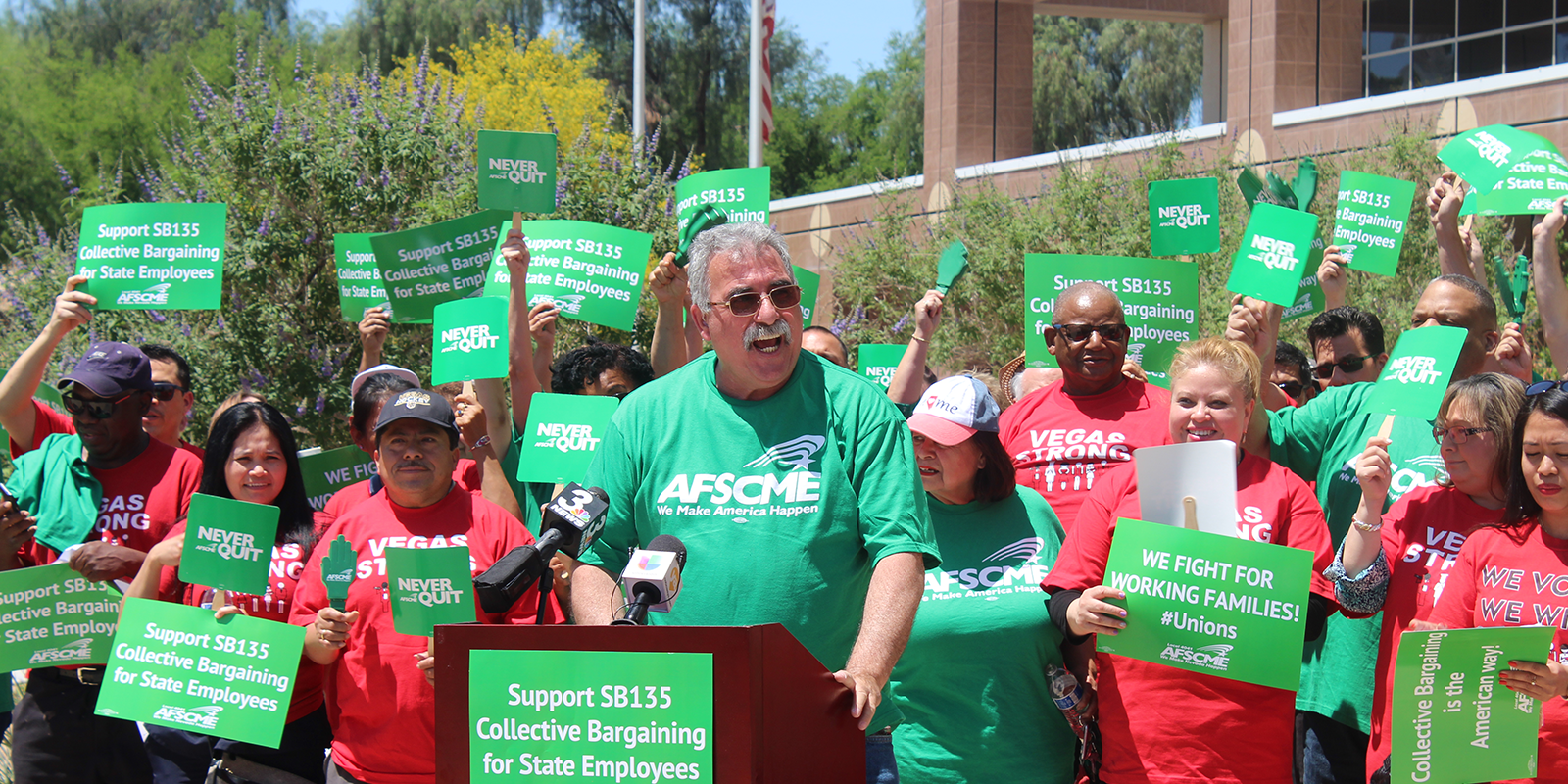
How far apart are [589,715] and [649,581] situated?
0.27 metres

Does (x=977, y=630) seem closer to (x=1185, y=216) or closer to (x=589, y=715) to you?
(x=589, y=715)

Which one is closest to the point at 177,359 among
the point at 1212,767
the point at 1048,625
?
the point at 1048,625

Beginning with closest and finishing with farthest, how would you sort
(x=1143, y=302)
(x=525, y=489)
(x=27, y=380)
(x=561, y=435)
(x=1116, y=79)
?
(x=561, y=435), (x=27, y=380), (x=525, y=489), (x=1143, y=302), (x=1116, y=79)

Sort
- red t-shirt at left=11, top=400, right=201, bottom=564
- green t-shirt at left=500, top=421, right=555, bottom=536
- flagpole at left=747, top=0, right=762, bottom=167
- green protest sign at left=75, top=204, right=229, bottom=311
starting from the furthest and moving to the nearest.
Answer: flagpole at left=747, top=0, right=762, bottom=167 < green protest sign at left=75, top=204, right=229, bottom=311 < green t-shirt at left=500, top=421, right=555, bottom=536 < red t-shirt at left=11, top=400, right=201, bottom=564

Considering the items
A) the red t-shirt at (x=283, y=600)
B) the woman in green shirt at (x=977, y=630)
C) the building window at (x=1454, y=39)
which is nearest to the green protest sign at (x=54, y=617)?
the red t-shirt at (x=283, y=600)

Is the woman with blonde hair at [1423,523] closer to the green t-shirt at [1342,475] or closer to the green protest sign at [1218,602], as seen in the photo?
the green t-shirt at [1342,475]

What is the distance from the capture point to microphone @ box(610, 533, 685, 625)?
2.63 meters

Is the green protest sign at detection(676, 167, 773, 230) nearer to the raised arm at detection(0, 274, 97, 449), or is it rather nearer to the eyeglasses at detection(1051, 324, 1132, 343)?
the eyeglasses at detection(1051, 324, 1132, 343)

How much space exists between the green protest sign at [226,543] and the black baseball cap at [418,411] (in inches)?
19.6

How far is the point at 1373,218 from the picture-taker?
6.55 metres

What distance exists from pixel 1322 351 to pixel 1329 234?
692 cm

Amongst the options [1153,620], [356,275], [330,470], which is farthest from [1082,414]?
[356,275]

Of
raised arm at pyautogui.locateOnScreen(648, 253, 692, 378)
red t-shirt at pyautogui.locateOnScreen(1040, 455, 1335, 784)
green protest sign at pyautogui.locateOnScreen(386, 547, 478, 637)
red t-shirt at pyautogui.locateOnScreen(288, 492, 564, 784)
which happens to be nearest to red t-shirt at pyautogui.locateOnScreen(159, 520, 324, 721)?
red t-shirt at pyautogui.locateOnScreen(288, 492, 564, 784)

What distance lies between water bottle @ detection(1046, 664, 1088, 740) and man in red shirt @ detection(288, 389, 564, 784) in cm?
155
